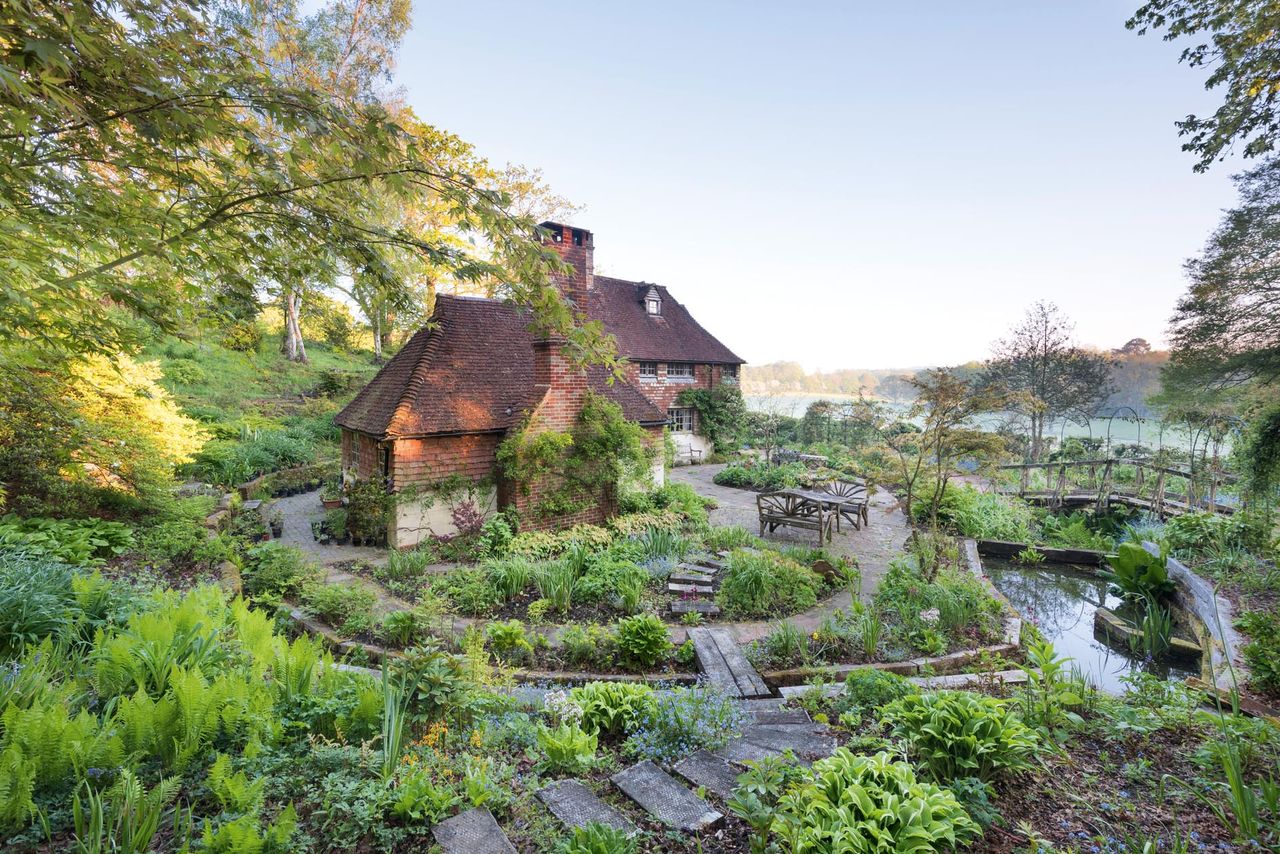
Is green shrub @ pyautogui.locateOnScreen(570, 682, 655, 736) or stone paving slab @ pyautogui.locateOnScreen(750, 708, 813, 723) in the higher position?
green shrub @ pyautogui.locateOnScreen(570, 682, 655, 736)

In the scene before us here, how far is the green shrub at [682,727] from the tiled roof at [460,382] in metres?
6.18

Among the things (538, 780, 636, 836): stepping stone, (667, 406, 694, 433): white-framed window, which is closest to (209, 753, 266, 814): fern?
(538, 780, 636, 836): stepping stone

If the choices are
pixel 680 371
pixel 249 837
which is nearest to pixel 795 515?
pixel 249 837

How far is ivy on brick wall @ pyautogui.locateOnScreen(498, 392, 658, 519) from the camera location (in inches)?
361

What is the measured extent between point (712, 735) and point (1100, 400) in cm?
2356

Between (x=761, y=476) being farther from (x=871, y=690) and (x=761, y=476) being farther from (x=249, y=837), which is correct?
(x=249, y=837)

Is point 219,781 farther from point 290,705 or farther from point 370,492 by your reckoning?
point 370,492

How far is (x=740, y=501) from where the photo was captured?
14594mm

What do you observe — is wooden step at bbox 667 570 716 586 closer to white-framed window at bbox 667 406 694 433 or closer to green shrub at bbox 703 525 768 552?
green shrub at bbox 703 525 768 552

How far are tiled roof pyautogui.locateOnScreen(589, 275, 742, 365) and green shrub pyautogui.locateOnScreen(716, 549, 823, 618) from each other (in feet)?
44.2

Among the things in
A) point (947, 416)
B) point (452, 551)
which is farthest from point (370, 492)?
point (947, 416)

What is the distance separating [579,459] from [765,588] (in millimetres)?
4246

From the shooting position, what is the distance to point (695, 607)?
266 inches

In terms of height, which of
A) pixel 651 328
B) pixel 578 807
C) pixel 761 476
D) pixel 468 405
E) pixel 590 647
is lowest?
pixel 590 647
